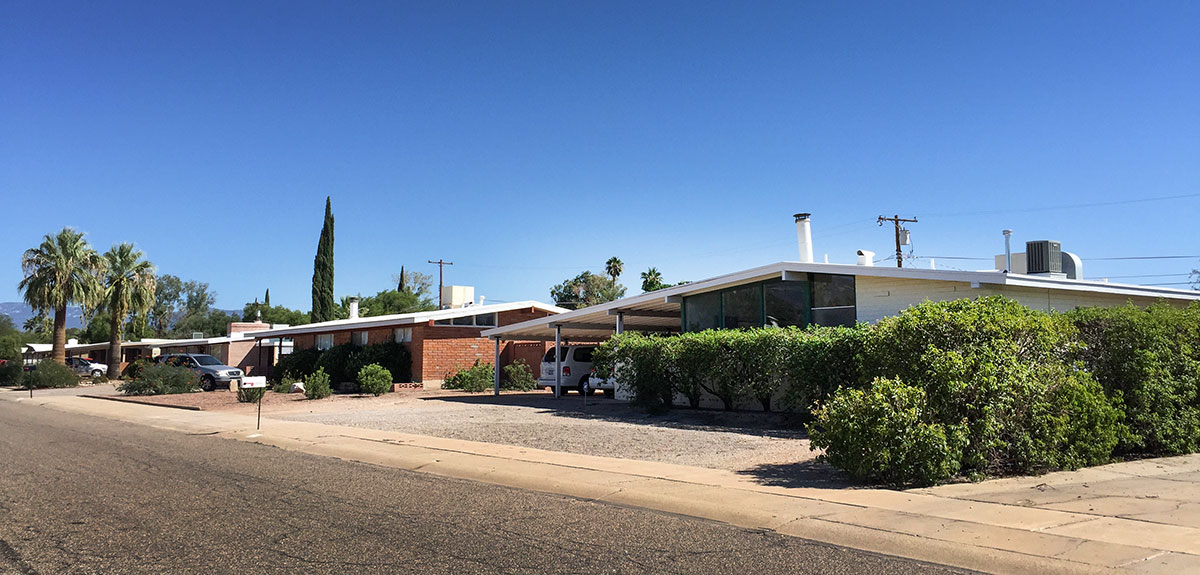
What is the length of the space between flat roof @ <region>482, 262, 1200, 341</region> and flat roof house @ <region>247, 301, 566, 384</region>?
3.30 meters

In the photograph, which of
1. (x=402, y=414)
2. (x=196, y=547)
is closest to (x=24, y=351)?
(x=402, y=414)

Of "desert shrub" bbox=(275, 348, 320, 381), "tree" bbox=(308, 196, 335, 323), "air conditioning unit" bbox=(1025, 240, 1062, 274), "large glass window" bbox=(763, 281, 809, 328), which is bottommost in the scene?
"desert shrub" bbox=(275, 348, 320, 381)

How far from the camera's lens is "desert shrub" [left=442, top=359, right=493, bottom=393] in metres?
29.3

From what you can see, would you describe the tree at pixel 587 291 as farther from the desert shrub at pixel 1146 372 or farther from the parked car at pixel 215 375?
the desert shrub at pixel 1146 372

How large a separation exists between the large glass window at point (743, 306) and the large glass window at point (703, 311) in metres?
0.31

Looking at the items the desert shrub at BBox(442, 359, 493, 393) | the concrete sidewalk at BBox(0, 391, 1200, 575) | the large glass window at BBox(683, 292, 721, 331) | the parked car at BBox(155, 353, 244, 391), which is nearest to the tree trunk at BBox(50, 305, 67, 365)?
the parked car at BBox(155, 353, 244, 391)

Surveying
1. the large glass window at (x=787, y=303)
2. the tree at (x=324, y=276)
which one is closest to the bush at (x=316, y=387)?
the large glass window at (x=787, y=303)

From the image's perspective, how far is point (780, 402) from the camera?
16719 millimetres

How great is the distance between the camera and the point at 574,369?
26609 millimetres

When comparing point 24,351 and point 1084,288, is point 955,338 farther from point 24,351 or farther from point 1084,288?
point 24,351

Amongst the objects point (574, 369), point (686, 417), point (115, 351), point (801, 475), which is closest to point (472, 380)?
point (574, 369)

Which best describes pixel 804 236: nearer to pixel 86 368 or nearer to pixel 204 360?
pixel 204 360

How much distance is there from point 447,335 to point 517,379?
3.94 m

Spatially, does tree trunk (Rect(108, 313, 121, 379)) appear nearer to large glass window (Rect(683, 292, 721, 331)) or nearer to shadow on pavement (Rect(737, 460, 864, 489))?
large glass window (Rect(683, 292, 721, 331))
